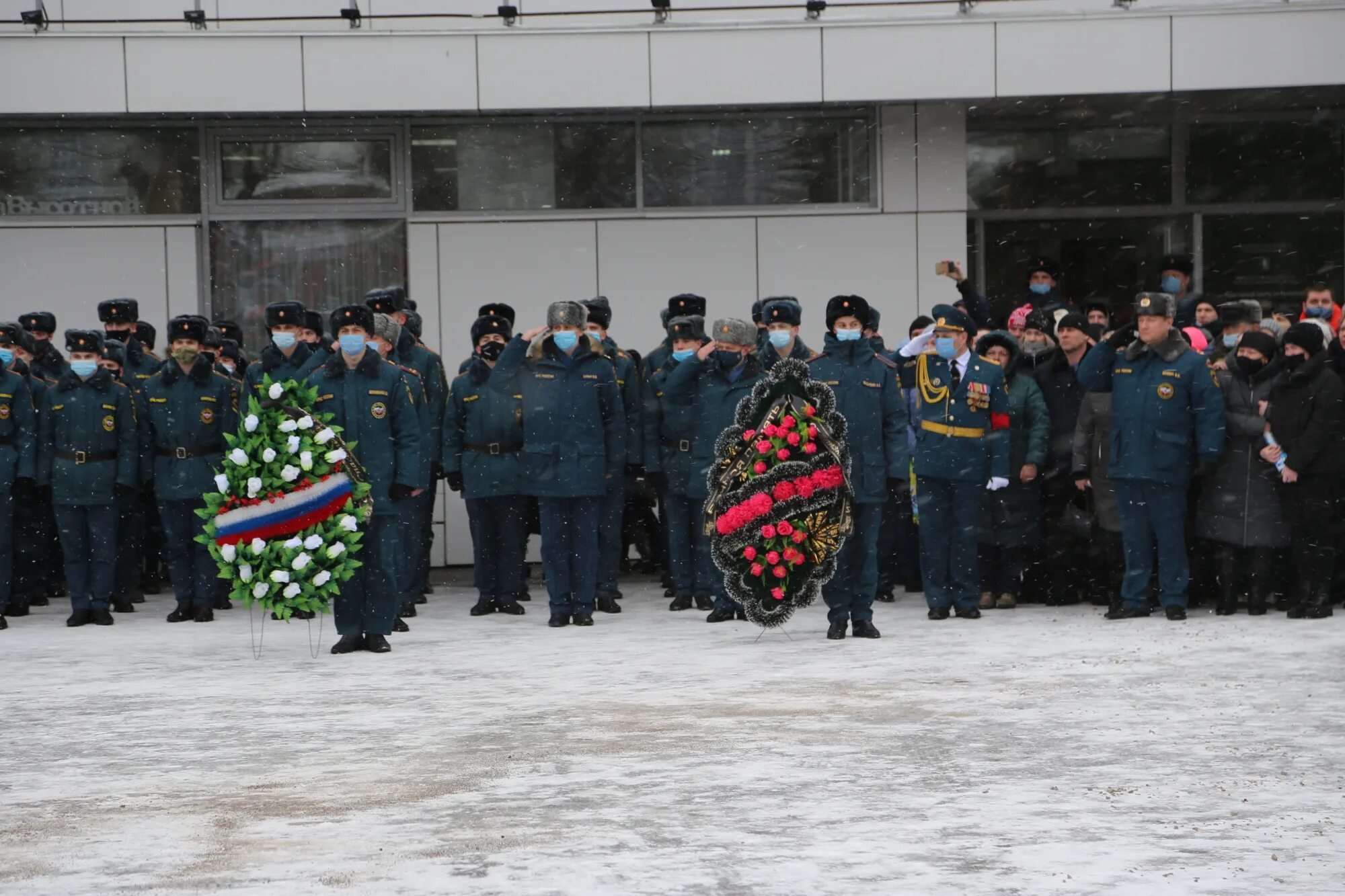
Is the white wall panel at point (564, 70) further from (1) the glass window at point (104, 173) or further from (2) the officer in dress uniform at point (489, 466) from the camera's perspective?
(2) the officer in dress uniform at point (489, 466)

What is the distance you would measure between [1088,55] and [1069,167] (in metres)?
1.85

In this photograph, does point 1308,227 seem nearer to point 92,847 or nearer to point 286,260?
point 286,260

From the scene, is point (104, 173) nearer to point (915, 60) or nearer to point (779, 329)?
point (915, 60)

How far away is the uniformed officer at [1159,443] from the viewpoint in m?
12.8

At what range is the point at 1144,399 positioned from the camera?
42.3ft

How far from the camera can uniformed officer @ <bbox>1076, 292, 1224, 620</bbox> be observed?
12.8 metres

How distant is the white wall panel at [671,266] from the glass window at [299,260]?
6.62 feet

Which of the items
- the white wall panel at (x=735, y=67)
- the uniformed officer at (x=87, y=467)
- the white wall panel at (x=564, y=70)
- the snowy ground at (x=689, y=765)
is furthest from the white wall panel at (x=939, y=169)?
the uniformed officer at (x=87, y=467)

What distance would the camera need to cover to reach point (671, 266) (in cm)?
1814

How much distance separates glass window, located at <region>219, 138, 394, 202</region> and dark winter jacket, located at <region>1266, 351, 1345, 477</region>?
879 cm

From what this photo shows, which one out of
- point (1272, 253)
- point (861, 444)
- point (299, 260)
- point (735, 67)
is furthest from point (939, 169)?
point (861, 444)

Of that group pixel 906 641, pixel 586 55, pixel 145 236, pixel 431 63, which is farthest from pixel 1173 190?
pixel 145 236

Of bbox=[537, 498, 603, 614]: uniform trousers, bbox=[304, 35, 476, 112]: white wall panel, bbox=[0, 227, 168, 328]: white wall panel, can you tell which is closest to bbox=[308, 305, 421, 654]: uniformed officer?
bbox=[537, 498, 603, 614]: uniform trousers

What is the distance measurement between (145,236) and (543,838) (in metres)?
12.9
